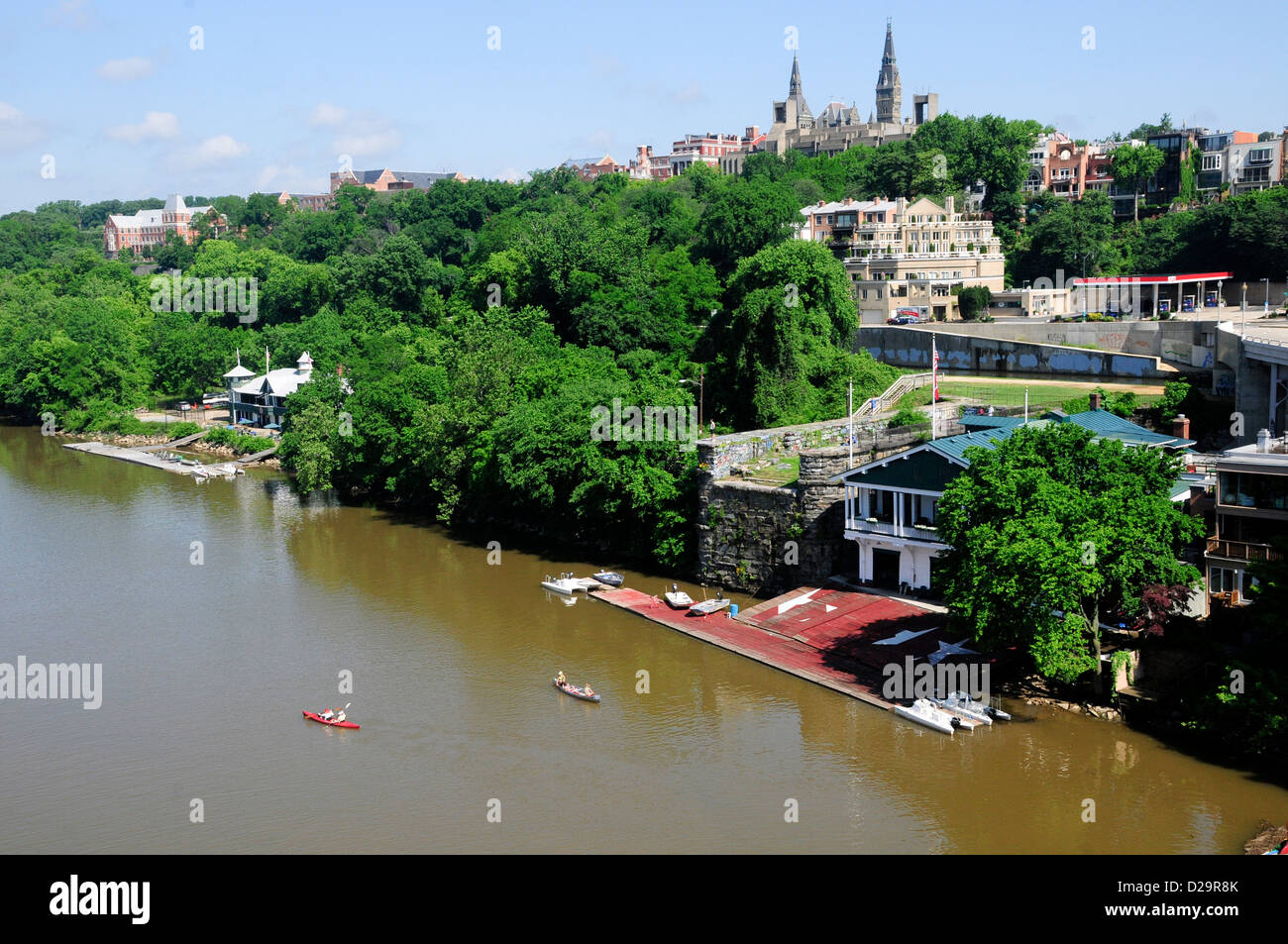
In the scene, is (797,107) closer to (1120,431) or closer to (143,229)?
(143,229)

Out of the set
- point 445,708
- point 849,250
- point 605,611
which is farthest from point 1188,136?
point 445,708

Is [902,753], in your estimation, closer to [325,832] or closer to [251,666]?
[325,832]

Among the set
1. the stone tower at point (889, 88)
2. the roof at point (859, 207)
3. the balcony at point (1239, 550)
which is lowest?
the balcony at point (1239, 550)

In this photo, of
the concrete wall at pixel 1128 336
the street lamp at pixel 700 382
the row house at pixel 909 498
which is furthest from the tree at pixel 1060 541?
the street lamp at pixel 700 382

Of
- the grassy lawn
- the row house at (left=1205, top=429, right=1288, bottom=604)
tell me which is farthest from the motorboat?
the grassy lawn

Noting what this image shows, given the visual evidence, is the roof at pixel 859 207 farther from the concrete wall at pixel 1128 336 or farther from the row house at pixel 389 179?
the row house at pixel 389 179

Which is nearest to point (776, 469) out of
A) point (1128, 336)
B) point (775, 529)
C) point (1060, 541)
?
point (775, 529)
